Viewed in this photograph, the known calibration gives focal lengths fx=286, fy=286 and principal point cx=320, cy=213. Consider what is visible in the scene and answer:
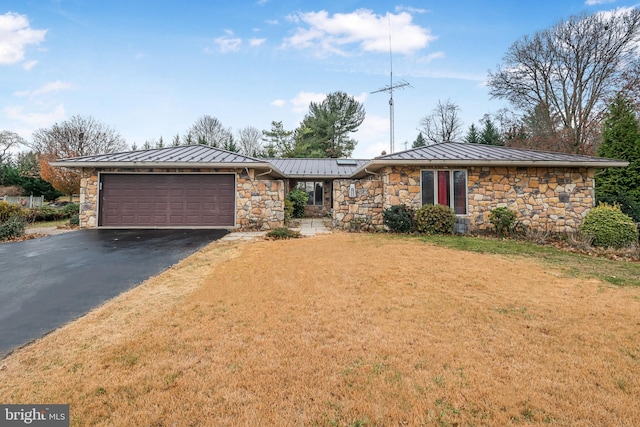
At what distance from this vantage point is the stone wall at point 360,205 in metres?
10.3

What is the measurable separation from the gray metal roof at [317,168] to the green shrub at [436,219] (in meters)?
6.29

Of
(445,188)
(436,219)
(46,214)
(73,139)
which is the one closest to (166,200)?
(46,214)

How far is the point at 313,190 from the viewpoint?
17531 mm

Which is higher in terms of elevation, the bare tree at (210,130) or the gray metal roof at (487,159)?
the bare tree at (210,130)

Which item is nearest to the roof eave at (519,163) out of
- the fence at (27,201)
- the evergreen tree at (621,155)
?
the evergreen tree at (621,155)

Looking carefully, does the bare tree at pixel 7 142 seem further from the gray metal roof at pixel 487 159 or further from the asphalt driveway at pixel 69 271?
the gray metal roof at pixel 487 159

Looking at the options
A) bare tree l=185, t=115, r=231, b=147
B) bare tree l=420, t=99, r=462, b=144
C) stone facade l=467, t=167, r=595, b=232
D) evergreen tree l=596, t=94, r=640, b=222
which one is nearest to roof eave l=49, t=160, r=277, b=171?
stone facade l=467, t=167, r=595, b=232

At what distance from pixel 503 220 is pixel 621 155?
5741mm

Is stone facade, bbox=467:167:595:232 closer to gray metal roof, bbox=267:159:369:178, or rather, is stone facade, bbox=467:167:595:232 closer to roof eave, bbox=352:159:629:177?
roof eave, bbox=352:159:629:177

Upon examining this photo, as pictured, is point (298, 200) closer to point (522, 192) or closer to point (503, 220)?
point (503, 220)

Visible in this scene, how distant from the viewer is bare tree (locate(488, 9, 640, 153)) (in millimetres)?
15453

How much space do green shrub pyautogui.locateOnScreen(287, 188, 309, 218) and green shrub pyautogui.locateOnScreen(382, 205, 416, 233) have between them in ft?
24.1

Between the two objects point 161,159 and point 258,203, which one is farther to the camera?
point 258,203

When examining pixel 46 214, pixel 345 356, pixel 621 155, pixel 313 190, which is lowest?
pixel 345 356
